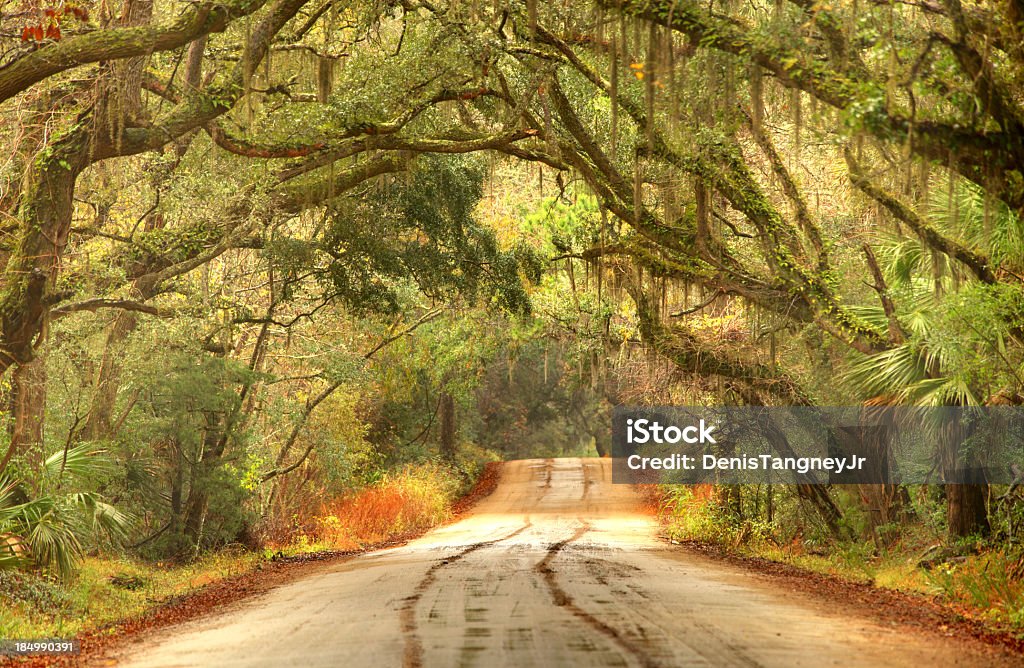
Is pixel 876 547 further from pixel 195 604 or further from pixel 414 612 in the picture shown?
pixel 195 604

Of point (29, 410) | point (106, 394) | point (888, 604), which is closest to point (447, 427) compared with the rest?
point (106, 394)

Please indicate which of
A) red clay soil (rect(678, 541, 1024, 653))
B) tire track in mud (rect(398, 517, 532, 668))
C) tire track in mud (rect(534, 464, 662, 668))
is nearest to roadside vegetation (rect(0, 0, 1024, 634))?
red clay soil (rect(678, 541, 1024, 653))

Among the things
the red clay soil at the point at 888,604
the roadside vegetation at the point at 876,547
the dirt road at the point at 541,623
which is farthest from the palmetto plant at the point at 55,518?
the roadside vegetation at the point at 876,547

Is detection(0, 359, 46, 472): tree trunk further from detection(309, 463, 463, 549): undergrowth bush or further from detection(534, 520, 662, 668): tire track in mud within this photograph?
detection(309, 463, 463, 549): undergrowth bush

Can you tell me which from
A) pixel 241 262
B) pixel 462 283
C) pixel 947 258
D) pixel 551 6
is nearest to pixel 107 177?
pixel 241 262

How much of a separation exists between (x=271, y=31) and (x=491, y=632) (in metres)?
7.93

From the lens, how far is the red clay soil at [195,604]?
9070 mm

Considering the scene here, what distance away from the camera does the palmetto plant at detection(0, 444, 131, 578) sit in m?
11.9

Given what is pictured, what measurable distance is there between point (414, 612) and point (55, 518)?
4.93 m

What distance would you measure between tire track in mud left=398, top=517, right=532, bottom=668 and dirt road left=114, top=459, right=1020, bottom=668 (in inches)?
0.8

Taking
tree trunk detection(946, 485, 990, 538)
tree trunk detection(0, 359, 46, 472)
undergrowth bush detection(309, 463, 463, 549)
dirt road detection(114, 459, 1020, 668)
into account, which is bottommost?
undergrowth bush detection(309, 463, 463, 549)

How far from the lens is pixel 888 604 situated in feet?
36.1

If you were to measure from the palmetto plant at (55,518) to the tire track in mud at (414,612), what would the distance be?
4096mm

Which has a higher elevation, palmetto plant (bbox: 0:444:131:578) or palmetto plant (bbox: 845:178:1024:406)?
palmetto plant (bbox: 845:178:1024:406)
